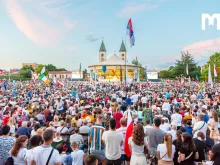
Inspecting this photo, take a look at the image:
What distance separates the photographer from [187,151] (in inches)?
191

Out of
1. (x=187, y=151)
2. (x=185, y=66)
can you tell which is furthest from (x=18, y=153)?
(x=185, y=66)

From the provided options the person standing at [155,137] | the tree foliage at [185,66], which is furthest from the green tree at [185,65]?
the person standing at [155,137]

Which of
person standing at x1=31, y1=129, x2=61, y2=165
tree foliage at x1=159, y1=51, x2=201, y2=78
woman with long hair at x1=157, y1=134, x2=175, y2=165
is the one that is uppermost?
tree foliage at x1=159, y1=51, x2=201, y2=78

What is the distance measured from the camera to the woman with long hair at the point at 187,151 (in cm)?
484

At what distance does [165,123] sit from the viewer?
7.89 meters

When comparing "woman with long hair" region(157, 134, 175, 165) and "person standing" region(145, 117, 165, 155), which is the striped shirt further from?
"woman with long hair" region(157, 134, 175, 165)

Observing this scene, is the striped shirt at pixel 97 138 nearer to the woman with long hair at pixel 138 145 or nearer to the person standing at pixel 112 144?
the person standing at pixel 112 144

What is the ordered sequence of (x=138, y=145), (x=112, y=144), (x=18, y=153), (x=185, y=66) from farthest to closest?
(x=185, y=66)
(x=112, y=144)
(x=138, y=145)
(x=18, y=153)

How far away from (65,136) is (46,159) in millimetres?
3379

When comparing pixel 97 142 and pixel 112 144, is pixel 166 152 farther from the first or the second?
pixel 97 142

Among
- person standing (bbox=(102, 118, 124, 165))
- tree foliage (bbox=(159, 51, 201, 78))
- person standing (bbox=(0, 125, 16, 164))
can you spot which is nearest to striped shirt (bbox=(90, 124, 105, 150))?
person standing (bbox=(102, 118, 124, 165))

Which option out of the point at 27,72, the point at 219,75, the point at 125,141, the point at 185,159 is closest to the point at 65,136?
the point at 125,141

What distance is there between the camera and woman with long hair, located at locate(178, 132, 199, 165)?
484 cm

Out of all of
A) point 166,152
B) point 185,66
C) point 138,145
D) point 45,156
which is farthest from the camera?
point 185,66
